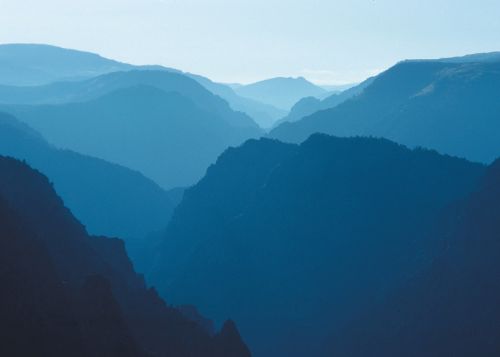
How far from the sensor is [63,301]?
37281mm

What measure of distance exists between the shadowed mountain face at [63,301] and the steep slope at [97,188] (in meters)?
111

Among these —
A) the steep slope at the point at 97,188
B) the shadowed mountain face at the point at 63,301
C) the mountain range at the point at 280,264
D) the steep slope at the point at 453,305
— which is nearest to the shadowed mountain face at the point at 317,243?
the mountain range at the point at 280,264

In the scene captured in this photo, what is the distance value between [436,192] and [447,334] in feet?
108

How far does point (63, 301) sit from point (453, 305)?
176 feet

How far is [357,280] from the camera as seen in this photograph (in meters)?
90.3

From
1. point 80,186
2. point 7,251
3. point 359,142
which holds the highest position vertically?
point 80,186

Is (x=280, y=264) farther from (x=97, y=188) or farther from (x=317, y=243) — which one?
(x=97, y=188)

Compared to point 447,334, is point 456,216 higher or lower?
higher

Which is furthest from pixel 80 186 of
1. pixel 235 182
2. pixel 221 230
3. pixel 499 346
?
pixel 499 346

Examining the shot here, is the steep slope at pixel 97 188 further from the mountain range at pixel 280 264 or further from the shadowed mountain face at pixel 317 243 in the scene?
the shadowed mountain face at pixel 317 243

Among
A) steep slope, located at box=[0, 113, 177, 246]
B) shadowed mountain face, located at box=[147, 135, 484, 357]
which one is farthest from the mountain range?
steep slope, located at box=[0, 113, 177, 246]

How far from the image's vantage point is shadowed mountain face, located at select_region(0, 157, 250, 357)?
109ft

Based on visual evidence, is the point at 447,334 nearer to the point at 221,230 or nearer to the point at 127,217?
the point at 221,230

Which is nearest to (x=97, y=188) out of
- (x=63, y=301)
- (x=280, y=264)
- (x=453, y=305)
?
(x=280, y=264)
